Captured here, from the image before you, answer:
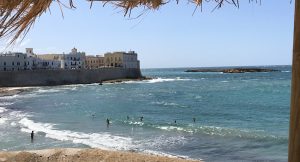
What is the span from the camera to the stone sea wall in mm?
70750

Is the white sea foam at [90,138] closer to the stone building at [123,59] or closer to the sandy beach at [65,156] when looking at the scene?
the sandy beach at [65,156]

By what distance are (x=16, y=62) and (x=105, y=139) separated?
62410mm

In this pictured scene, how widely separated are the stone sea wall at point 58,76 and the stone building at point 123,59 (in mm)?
8896

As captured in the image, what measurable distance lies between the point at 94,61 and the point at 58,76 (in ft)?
102

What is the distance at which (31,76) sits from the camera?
73.4 m

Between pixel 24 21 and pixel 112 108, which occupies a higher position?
pixel 24 21

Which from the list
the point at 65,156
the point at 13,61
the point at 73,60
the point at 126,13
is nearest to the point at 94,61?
the point at 73,60

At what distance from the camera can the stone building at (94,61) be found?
4190 inches

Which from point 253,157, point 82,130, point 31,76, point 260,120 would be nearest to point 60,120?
point 82,130

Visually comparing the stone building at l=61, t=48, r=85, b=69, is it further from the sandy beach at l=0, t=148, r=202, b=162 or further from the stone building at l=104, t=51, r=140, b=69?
the sandy beach at l=0, t=148, r=202, b=162

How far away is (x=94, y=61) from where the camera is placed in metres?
109

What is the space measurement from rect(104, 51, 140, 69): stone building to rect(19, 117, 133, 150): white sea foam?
74759 millimetres

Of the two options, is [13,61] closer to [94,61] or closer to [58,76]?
[58,76]

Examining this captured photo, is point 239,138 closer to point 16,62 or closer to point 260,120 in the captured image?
point 260,120
